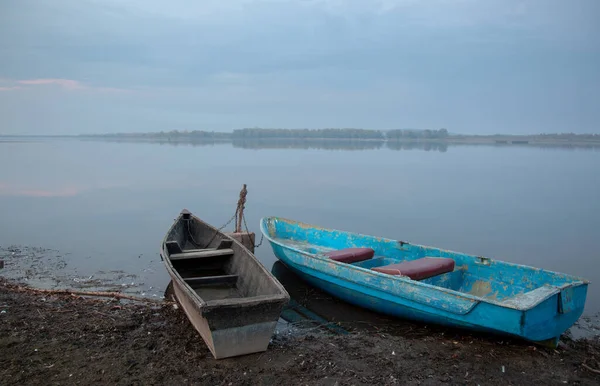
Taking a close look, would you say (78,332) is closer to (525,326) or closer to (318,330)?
(318,330)

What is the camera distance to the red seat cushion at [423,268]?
24.7ft

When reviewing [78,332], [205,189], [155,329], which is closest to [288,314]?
[155,329]

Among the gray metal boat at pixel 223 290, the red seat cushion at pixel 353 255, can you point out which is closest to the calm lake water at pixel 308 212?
the gray metal boat at pixel 223 290

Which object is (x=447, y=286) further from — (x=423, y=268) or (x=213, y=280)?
(x=213, y=280)

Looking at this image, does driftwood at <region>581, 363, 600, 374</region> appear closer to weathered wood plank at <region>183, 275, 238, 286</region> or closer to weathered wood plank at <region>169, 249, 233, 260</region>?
weathered wood plank at <region>183, 275, 238, 286</region>

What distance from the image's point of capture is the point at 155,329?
7.04m

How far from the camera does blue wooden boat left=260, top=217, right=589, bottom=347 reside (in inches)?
245

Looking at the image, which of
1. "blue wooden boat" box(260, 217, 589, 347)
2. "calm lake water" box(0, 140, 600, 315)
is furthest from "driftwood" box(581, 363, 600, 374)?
"calm lake water" box(0, 140, 600, 315)

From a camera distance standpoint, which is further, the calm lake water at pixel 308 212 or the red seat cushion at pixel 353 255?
the calm lake water at pixel 308 212

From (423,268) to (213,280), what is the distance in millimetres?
3548

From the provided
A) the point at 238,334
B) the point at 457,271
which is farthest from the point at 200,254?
the point at 457,271

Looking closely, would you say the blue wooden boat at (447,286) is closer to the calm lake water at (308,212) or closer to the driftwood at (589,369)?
the driftwood at (589,369)

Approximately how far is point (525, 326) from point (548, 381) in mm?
692

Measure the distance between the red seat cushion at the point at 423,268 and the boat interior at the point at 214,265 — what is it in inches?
83.3
